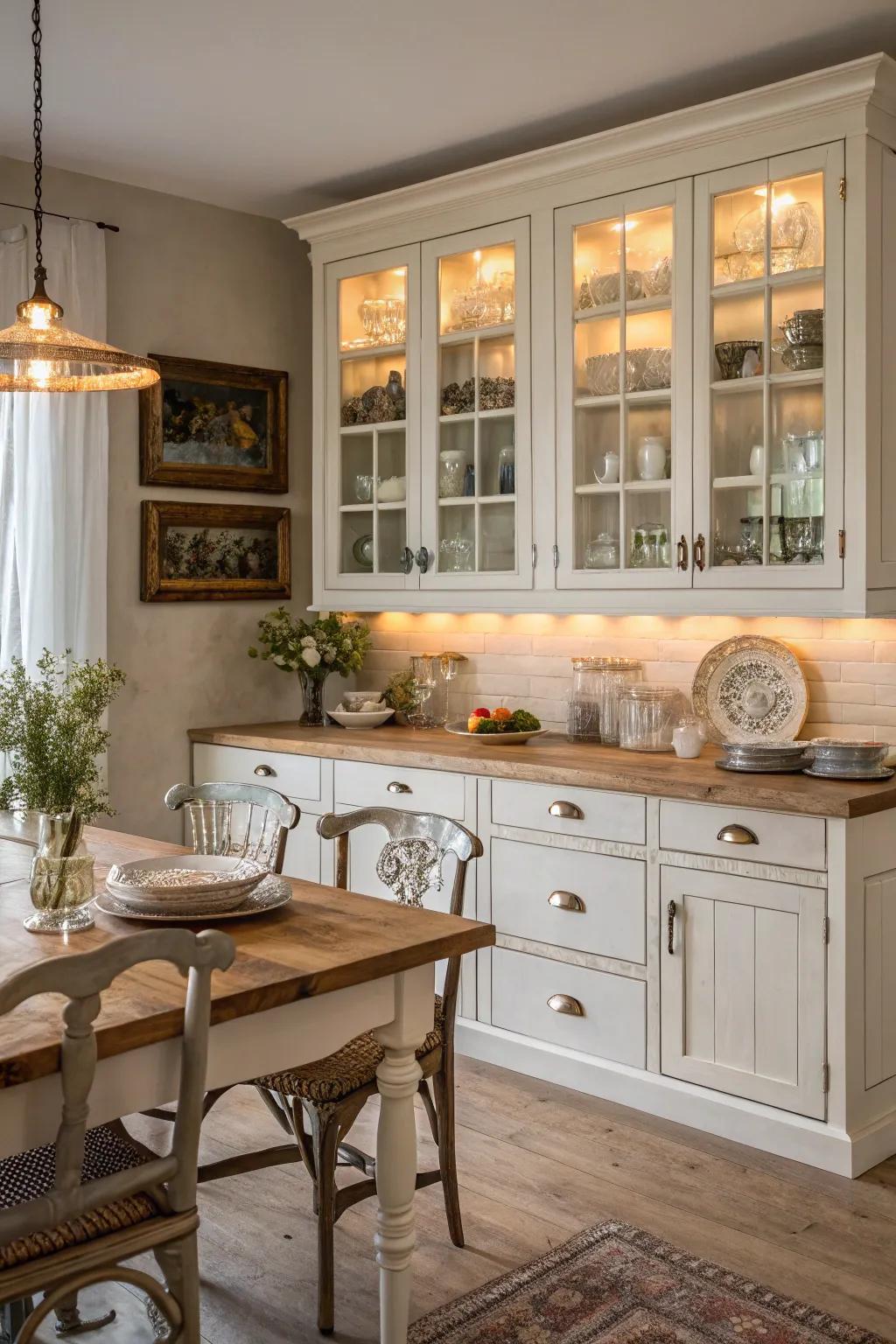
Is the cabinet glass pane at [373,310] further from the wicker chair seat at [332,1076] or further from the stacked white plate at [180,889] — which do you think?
the wicker chair seat at [332,1076]

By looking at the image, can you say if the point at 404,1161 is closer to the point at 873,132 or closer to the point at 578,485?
the point at 578,485

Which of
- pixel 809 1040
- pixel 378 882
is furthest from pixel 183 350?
pixel 809 1040

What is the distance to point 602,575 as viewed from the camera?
3.83 metres

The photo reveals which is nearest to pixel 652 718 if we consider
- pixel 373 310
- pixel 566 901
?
pixel 566 901

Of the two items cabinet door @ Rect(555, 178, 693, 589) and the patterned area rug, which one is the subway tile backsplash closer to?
cabinet door @ Rect(555, 178, 693, 589)

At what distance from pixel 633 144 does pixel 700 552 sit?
1.20 metres

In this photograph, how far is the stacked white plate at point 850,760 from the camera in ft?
10.5

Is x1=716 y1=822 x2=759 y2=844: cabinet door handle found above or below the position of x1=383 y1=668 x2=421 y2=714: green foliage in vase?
below

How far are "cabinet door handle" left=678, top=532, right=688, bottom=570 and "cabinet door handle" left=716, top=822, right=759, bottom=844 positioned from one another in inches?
31.9

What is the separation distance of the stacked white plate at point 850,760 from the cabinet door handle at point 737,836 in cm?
25

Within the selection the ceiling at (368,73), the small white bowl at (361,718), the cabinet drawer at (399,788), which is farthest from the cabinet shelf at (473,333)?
the cabinet drawer at (399,788)

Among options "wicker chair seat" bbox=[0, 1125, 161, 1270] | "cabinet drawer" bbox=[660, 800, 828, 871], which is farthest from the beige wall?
"wicker chair seat" bbox=[0, 1125, 161, 1270]

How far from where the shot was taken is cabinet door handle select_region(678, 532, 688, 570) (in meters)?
3.62

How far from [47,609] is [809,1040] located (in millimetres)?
2665
